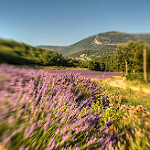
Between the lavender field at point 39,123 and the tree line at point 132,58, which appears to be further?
the tree line at point 132,58

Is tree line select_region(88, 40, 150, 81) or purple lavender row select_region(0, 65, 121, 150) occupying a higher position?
tree line select_region(88, 40, 150, 81)

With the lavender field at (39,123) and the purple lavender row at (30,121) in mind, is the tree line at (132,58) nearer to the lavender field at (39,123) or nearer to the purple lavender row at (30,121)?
the lavender field at (39,123)

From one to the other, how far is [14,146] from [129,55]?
5.95ft

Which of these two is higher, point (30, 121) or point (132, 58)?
point (132, 58)

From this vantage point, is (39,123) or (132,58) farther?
(132,58)

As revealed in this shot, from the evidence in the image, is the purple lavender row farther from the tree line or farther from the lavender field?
the tree line

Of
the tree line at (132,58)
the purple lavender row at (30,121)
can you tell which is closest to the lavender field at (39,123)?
the purple lavender row at (30,121)

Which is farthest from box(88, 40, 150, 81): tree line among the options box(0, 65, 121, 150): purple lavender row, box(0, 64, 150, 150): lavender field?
box(0, 65, 121, 150): purple lavender row

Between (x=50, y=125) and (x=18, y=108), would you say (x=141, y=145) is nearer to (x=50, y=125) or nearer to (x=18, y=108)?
(x=50, y=125)

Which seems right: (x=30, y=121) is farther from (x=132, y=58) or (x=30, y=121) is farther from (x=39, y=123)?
(x=132, y=58)

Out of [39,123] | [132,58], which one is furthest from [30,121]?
[132,58]

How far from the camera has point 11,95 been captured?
3.16ft

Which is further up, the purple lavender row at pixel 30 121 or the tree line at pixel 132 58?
the tree line at pixel 132 58

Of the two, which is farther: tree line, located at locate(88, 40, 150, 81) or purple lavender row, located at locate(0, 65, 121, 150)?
tree line, located at locate(88, 40, 150, 81)
